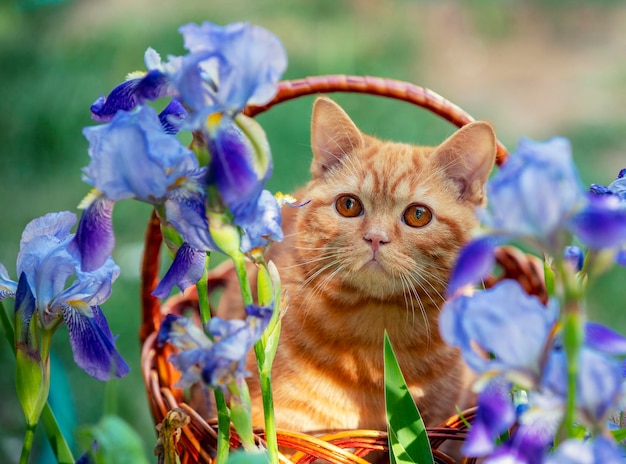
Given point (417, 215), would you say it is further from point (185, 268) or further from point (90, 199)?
point (90, 199)

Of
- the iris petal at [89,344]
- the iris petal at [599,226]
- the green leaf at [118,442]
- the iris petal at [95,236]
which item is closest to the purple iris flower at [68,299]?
the iris petal at [89,344]

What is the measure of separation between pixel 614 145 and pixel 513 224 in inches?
106

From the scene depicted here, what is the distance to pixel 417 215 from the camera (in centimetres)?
124

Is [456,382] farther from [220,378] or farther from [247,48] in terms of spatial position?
[247,48]

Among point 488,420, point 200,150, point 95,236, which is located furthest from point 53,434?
point 488,420

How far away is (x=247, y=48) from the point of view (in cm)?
66

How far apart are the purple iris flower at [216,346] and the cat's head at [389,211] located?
0.49m

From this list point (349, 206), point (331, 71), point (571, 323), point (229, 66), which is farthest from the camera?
point (331, 71)

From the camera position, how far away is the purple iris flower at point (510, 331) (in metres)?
0.58

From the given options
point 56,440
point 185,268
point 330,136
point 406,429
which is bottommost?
point 56,440

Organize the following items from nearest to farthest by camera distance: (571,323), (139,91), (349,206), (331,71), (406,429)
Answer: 1. (571,323)
2. (139,91)
3. (406,429)
4. (349,206)
5. (331,71)

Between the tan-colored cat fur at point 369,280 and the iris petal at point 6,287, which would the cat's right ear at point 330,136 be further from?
the iris petal at point 6,287

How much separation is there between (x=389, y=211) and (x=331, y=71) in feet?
6.92

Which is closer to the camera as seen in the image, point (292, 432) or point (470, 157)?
point (292, 432)
